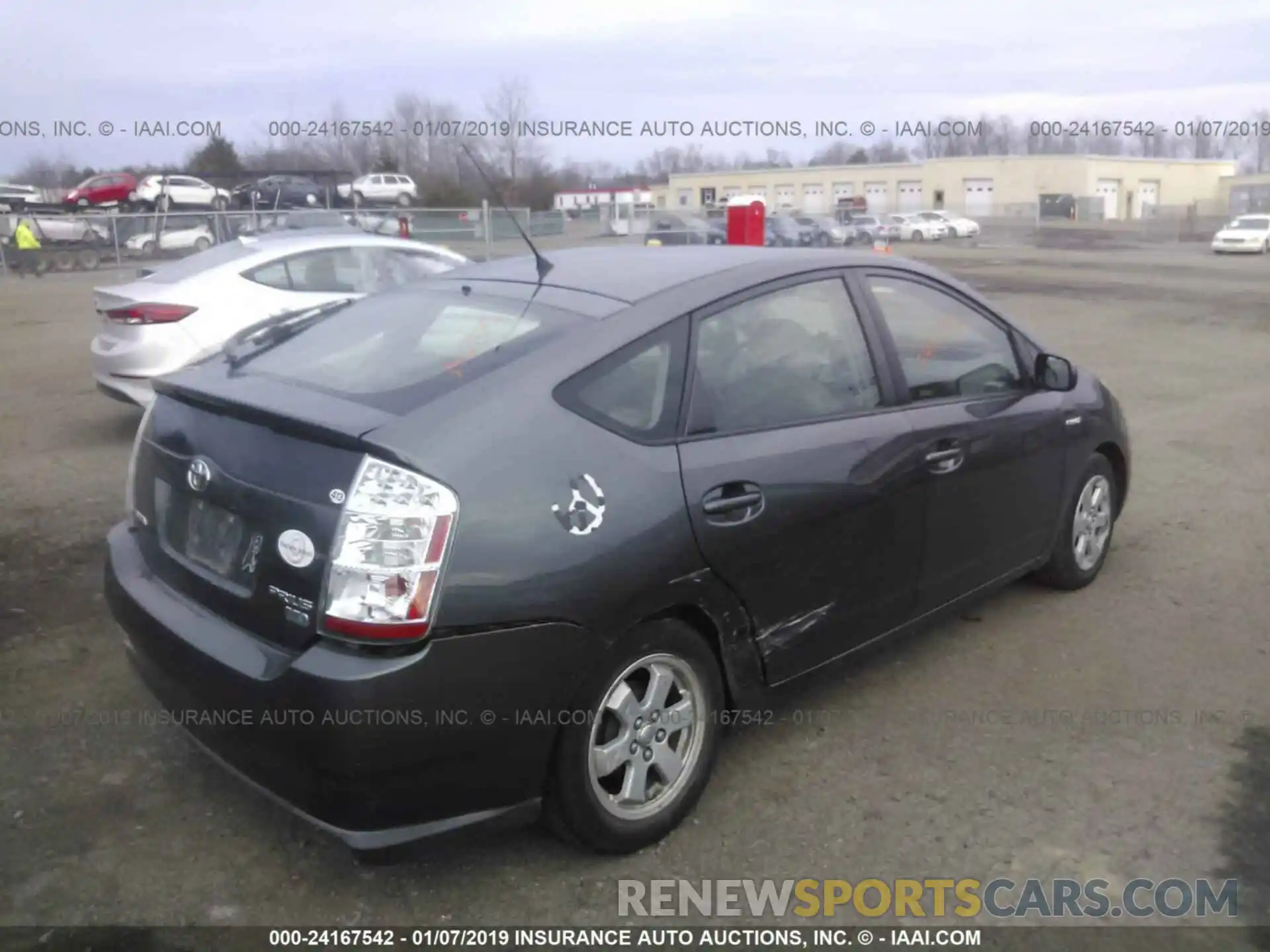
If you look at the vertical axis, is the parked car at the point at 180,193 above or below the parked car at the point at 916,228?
above

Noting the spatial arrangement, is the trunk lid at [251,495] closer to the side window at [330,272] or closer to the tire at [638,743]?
the tire at [638,743]

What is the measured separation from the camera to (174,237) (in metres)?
28.7

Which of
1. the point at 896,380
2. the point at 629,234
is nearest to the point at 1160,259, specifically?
the point at 629,234

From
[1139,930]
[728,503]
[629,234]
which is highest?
[629,234]

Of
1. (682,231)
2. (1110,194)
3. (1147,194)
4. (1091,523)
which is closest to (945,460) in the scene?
(1091,523)

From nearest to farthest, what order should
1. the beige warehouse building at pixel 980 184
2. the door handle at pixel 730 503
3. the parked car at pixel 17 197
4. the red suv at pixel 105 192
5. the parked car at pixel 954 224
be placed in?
the door handle at pixel 730 503 < the red suv at pixel 105 192 < the parked car at pixel 17 197 < the parked car at pixel 954 224 < the beige warehouse building at pixel 980 184

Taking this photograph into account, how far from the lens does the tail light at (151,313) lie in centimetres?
779

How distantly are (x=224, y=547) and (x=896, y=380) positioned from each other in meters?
2.29

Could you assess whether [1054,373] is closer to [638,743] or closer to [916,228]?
[638,743]

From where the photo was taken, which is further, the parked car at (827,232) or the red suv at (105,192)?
the red suv at (105,192)

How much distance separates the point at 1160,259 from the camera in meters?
35.1

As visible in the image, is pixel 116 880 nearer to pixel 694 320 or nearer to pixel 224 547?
pixel 224 547

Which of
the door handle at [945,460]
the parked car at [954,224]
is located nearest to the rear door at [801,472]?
the door handle at [945,460]

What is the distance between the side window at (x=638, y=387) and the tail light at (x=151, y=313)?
554 centimetres
